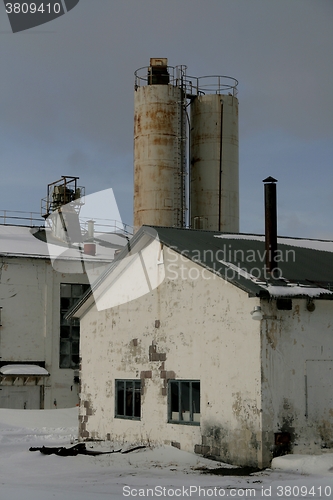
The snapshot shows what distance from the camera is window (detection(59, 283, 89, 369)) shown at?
1195 inches

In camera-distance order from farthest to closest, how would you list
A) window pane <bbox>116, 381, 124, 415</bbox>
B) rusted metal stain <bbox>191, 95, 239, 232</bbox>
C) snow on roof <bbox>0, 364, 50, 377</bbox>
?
rusted metal stain <bbox>191, 95, 239, 232</bbox>
snow on roof <bbox>0, 364, 50, 377</bbox>
window pane <bbox>116, 381, 124, 415</bbox>

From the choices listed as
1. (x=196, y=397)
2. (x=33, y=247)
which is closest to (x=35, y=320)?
(x=33, y=247)

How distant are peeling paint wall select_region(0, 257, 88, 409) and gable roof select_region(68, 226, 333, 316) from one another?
382 inches

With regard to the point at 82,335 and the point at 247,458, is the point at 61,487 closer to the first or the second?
the point at 247,458

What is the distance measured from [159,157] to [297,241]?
39.4ft

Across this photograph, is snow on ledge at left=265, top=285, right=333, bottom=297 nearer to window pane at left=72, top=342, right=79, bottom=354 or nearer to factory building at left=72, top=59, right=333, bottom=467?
factory building at left=72, top=59, right=333, bottom=467

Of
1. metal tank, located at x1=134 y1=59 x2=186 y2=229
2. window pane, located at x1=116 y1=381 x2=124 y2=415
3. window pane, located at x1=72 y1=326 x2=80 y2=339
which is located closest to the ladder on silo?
metal tank, located at x1=134 y1=59 x2=186 y2=229

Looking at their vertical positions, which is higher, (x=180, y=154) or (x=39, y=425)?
(x=180, y=154)

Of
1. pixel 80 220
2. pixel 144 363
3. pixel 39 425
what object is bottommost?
pixel 39 425

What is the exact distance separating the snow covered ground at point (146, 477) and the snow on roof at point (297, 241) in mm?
5837

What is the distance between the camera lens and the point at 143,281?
17.8 meters

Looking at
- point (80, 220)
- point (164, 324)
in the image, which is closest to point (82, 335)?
point (164, 324)

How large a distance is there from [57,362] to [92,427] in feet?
36.5

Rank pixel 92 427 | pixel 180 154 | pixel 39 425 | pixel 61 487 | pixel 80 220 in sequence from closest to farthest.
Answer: pixel 61 487 < pixel 92 427 < pixel 39 425 < pixel 180 154 < pixel 80 220
